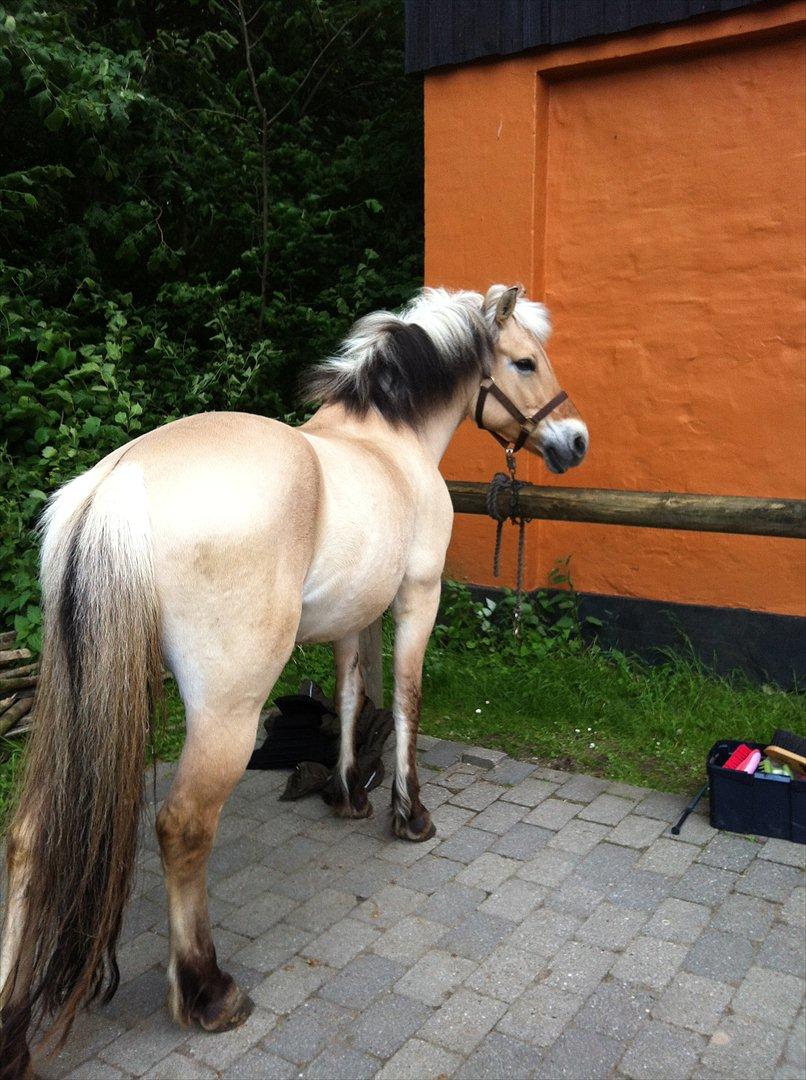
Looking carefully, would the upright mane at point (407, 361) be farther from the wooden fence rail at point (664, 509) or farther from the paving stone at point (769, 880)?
the paving stone at point (769, 880)

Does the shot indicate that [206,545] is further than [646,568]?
No

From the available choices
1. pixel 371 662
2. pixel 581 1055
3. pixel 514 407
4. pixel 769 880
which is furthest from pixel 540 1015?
pixel 514 407

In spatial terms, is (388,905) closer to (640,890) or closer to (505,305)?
(640,890)

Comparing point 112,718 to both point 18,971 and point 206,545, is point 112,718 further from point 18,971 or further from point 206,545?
point 18,971

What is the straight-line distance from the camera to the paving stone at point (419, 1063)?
2.23 metres

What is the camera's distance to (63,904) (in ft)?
7.08

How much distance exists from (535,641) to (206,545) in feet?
11.5

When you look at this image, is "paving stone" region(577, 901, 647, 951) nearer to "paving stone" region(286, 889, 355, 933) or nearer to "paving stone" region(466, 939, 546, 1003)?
"paving stone" region(466, 939, 546, 1003)

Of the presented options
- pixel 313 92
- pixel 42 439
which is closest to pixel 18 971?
pixel 42 439

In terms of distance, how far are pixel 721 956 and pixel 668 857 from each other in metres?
0.61

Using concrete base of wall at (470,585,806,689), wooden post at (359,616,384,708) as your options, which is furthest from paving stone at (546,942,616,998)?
concrete base of wall at (470,585,806,689)

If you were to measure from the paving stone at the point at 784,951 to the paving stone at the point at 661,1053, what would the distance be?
0.46 metres

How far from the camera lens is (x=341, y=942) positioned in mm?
2814

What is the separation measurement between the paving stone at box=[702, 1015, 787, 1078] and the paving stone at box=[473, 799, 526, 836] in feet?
4.08
